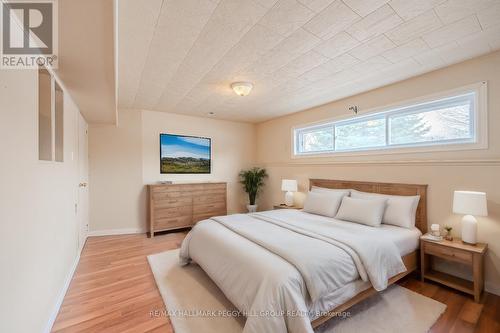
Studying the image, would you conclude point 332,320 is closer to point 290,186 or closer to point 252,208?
point 290,186

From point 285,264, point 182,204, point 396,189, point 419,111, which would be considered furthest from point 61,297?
point 419,111

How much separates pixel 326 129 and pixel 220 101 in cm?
205

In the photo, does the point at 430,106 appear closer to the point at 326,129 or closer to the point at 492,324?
the point at 326,129

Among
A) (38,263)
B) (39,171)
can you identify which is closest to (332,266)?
(38,263)

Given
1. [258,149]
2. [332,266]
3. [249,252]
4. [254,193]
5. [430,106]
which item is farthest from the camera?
[258,149]

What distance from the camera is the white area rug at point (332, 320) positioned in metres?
1.77

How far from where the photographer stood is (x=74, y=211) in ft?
9.37

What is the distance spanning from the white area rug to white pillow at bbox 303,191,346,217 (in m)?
1.15

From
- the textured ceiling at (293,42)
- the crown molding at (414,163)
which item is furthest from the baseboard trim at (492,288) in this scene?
the textured ceiling at (293,42)

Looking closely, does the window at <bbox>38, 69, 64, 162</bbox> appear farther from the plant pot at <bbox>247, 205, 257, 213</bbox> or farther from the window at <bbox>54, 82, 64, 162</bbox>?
the plant pot at <bbox>247, 205, 257, 213</bbox>

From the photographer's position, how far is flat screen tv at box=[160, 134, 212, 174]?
15.3ft

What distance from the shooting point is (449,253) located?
230cm

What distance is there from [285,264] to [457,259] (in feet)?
6.40

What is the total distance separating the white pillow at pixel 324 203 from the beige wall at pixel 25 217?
312cm
